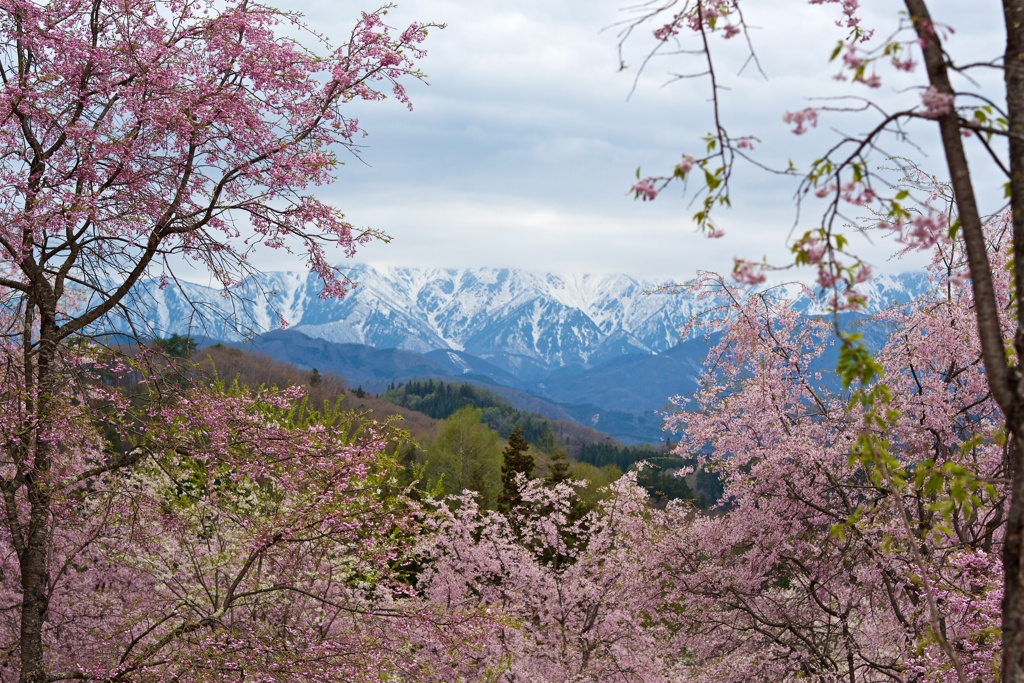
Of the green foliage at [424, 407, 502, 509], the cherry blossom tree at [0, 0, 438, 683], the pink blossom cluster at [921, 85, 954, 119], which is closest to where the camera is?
the pink blossom cluster at [921, 85, 954, 119]

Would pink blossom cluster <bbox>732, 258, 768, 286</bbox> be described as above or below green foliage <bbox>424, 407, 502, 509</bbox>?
above

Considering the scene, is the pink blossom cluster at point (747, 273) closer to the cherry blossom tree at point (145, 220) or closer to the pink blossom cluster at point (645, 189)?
the pink blossom cluster at point (645, 189)

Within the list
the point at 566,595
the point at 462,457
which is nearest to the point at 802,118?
the point at 566,595

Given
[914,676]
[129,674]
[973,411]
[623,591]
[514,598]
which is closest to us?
[129,674]

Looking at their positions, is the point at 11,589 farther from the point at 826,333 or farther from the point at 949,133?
the point at 949,133

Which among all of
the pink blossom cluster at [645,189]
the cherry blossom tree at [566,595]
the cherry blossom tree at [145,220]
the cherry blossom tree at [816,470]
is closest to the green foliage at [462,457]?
the cherry blossom tree at [566,595]

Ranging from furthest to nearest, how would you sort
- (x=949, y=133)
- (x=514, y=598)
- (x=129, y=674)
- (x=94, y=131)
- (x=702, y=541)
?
(x=514, y=598)
(x=702, y=541)
(x=94, y=131)
(x=129, y=674)
(x=949, y=133)

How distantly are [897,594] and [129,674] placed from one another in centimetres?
1127

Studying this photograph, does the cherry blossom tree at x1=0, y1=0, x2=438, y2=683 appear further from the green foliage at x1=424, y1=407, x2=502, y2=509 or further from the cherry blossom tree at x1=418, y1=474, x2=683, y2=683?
the green foliage at x1=424, y1=407, x2=502, y2=509

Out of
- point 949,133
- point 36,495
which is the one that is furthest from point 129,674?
point 949,133

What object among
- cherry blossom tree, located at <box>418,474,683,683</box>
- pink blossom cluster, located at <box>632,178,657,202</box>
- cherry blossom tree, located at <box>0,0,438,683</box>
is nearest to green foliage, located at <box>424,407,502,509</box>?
cherry blossom tree, located at <box>418,474,683,683</box>

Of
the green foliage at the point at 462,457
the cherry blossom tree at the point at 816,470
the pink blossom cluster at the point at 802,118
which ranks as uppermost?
the pink blossom cluster at the point at 802,118

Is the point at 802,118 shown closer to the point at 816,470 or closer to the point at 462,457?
the point at 816,470

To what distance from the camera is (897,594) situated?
44.7 feet
